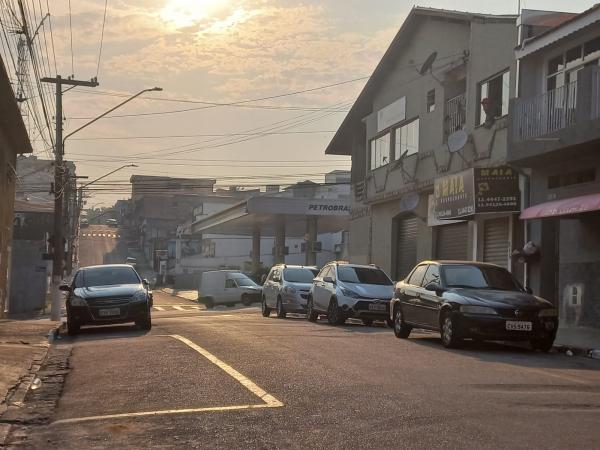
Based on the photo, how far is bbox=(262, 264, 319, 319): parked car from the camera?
2531cm

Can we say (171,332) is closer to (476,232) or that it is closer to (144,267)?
(476,232)

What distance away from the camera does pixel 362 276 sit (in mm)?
21859

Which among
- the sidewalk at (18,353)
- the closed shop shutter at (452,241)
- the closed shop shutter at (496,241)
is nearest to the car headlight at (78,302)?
the sidewalk at (18,353)

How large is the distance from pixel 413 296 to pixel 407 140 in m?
16.5

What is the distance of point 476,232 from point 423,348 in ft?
39.9

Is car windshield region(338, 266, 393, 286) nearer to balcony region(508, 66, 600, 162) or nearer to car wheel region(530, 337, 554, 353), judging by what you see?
balcony region(508, 66, 600, 162)

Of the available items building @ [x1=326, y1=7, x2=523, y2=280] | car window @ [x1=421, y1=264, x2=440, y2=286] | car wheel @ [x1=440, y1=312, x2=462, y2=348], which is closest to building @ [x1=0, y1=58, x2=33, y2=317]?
car window @ [x1=421, y1=264, x2=440, y2=286]

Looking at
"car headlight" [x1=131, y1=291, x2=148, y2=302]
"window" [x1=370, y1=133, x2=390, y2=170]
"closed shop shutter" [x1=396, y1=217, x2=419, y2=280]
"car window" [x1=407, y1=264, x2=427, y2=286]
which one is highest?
"window" [x1=370, y1=133, x2=390, y2=170]

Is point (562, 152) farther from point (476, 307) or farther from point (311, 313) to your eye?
point (311, 313)

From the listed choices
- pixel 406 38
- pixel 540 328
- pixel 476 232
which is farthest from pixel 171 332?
pixel 406 38

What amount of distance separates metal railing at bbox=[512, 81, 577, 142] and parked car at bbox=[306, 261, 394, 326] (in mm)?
5190

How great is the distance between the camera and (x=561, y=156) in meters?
20.2

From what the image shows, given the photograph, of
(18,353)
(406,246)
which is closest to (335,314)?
(18,353)

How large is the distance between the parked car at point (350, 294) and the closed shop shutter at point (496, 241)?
4.49 meters
